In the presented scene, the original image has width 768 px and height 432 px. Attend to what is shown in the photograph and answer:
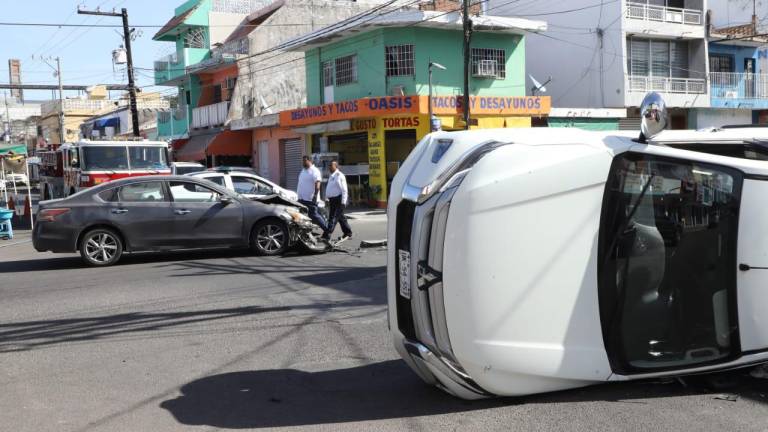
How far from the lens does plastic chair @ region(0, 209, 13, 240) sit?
1867 centimetres

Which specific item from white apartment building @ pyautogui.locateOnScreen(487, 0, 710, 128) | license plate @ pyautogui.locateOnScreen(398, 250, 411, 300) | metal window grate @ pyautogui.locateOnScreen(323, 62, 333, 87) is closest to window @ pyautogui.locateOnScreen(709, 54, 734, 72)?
white apartment building @ pyautogui.locateOnScreen(487, 0, 710, 128)

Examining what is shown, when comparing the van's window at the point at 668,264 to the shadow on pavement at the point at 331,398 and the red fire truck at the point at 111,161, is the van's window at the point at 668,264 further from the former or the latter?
the red fire truck at the point at 111,161

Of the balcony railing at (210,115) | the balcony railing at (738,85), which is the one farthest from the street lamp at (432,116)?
the balcony railing at (738,85)

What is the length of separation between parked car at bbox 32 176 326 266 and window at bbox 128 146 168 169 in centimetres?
962

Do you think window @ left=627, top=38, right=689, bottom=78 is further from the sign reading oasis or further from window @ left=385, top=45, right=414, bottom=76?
window @ left=385, top=45, right=414, bottom=76

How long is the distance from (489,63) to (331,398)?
25.2 meters

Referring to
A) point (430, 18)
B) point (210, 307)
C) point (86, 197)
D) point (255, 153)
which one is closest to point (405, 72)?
point (430, 18)

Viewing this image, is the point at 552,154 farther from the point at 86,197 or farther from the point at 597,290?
the point at 86,197

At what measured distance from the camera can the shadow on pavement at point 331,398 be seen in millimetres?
4699

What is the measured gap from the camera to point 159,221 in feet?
39.8

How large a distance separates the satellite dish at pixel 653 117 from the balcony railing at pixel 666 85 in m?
29.2

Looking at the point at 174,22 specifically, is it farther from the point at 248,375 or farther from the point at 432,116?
the point at 248,375

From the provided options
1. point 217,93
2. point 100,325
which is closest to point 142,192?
point 100,325

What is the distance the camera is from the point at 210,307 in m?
8.31
